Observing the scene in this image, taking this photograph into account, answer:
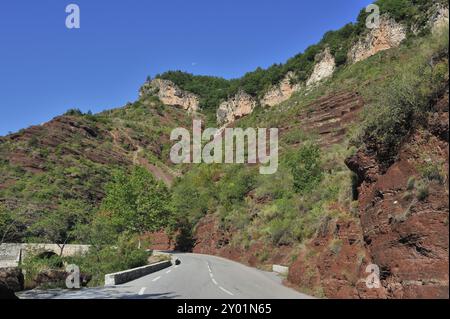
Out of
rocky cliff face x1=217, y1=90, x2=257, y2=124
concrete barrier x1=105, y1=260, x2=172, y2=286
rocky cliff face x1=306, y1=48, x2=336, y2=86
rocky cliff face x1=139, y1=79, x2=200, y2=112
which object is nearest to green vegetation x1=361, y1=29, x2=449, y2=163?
concrete barrier x1=105, y1=260, x2=172, y2=286

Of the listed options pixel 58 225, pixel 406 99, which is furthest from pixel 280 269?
pixel 58 225

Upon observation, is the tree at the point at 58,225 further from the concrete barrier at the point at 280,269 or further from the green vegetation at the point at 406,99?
the green vegetation at the point at 406,99

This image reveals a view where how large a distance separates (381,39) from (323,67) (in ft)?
54.8

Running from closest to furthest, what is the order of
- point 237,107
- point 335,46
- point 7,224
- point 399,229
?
1. point 399,229
2. point 7,224
3. point 335,46
4. point 237,107

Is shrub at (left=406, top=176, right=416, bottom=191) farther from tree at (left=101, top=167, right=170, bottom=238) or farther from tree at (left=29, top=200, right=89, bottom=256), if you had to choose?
tree at (left=101, top=167, right=170, bottom=238)

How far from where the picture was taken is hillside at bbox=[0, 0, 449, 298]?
10219 millimetres

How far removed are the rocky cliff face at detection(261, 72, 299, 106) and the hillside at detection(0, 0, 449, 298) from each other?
0.35 metres

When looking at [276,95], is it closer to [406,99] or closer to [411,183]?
[406,99]

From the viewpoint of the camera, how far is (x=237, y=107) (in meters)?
116

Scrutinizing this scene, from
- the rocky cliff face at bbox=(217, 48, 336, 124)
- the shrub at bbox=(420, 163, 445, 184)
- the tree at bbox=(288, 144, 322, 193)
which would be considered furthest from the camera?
the rocky cliff face at bbox=(217, 48, 336, 124)

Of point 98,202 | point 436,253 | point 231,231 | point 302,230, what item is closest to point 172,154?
point 98,202

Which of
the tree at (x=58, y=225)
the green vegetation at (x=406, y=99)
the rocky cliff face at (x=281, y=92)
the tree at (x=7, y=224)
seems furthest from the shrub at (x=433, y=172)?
the rocky cliff face at (x=281, y=92)
